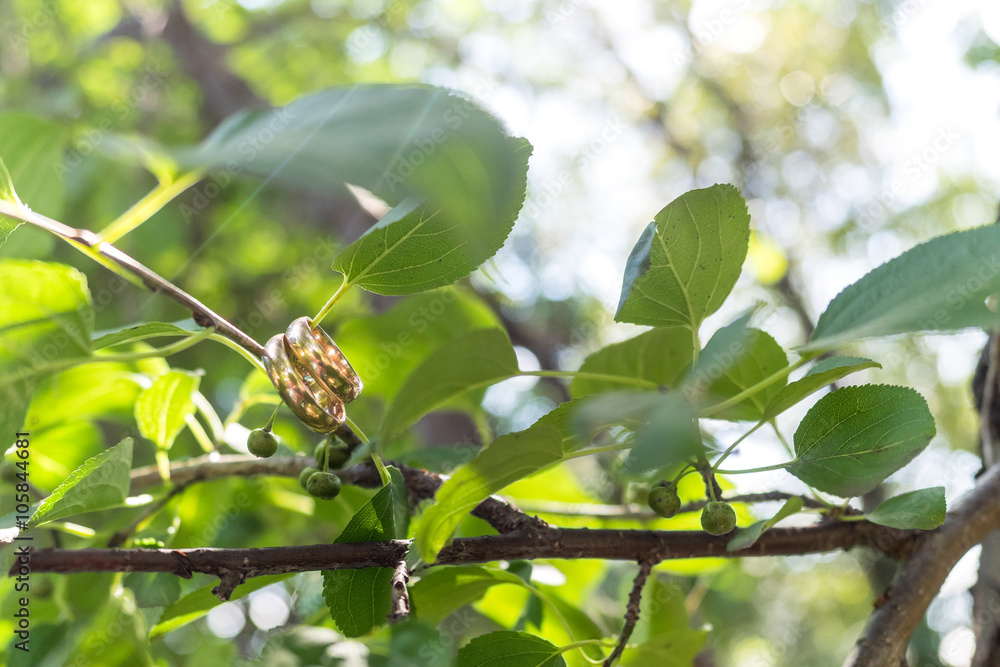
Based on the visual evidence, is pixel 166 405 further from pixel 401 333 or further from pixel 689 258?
pixel 689 258

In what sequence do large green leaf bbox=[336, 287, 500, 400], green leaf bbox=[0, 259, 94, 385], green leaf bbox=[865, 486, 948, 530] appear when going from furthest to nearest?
large green leaf bbox=[336, 287, 500, 400]
green leaf bbox=[865, 486, 948, 530]
green leaf bbox=[0, 259, 94, 385]

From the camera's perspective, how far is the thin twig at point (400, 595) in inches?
13.0

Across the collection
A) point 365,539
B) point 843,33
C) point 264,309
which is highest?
point 843,33

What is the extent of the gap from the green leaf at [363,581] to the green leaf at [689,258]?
0.18m

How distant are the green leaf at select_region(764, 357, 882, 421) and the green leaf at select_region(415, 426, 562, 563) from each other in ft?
0.43

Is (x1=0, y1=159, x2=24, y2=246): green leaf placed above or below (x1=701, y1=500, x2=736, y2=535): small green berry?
above

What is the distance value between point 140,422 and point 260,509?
10.3 inches

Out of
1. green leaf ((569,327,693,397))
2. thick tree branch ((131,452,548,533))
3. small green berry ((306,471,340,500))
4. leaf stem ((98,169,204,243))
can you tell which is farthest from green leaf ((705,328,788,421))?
leaf stem ((98,169,204,243))

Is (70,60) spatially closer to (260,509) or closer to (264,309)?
(264,309)

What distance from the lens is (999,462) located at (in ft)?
2.19

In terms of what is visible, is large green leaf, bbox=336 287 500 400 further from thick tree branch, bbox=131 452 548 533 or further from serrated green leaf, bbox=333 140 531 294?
serrated green leaf, bbox=333 140 531 294

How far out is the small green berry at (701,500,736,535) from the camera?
16.3 inches

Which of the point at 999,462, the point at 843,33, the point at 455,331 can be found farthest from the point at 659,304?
the point at 843,33

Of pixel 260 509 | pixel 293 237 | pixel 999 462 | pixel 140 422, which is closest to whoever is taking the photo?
pixel 140 422
